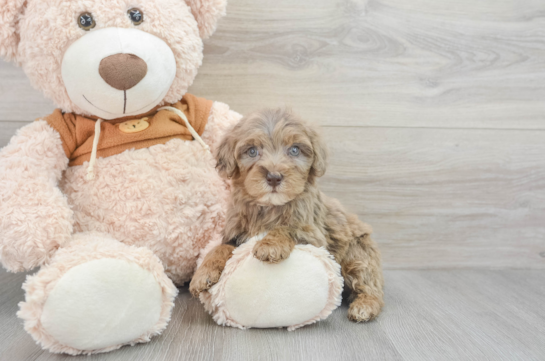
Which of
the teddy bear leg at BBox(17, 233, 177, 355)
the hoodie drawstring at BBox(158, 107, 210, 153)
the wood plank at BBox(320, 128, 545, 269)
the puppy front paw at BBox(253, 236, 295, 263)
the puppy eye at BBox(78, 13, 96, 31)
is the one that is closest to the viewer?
the teddy bear leg at BBox(17, 233, 177, 355)

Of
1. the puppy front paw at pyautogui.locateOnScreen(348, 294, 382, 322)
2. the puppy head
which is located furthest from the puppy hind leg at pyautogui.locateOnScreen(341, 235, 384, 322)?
the puppy head

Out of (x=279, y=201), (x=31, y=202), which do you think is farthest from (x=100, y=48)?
(x=279, y=201)

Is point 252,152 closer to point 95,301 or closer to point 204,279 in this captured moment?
point 204,279

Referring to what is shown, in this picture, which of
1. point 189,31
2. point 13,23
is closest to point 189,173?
point 189,31

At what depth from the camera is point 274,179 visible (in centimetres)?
130

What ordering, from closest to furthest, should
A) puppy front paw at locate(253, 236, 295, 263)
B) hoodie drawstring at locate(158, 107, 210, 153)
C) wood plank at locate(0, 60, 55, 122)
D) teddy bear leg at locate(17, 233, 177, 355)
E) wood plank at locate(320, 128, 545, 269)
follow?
teddy bear leg at locate(17, 233, 177, 355) → puppy front paw at locate(253, 236, 295, 263) → hoodie drawstring at locate(158, 107, 210, 153) → wood plank at locate(0, 60, 55, 122) → wood plank at locate(320, 128, 545, 269)

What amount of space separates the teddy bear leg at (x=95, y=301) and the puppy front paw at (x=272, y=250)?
11.6 inches

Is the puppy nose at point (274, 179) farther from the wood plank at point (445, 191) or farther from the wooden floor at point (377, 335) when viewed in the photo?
the wood plank at point (445, 191)

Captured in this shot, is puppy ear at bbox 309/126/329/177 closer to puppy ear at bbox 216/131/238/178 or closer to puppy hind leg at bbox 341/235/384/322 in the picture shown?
puppy ear at bbox 216/131/238/178

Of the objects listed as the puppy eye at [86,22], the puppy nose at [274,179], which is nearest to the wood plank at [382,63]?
the puppy eye at [86,22]

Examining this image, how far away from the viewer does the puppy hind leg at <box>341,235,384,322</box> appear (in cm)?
153

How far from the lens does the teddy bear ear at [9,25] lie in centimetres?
142

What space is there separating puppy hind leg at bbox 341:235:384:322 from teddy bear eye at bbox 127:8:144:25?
1.09m

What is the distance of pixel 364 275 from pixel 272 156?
577mm
